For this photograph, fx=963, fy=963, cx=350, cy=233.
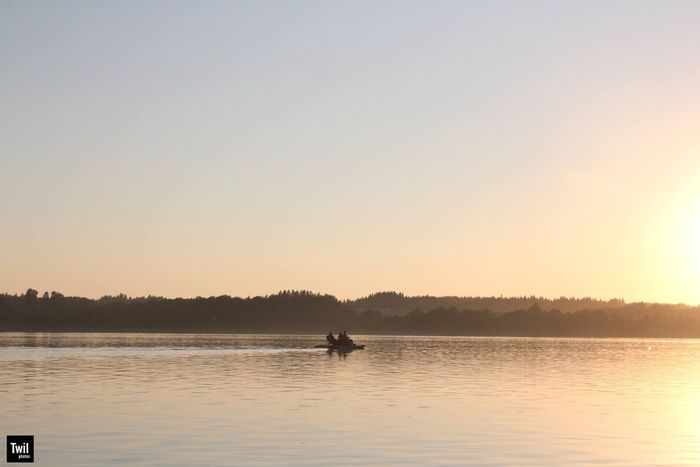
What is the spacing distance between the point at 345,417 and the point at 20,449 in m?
18.9

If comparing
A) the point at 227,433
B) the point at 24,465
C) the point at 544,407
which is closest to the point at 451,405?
the point at 544,407

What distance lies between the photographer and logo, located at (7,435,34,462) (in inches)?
1303

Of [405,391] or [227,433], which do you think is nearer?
[227,433]

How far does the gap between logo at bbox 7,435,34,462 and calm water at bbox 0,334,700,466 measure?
0.55 meters

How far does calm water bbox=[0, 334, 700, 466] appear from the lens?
36812 millimetres

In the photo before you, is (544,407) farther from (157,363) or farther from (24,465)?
(157,363)

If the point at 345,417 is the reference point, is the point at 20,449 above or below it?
above

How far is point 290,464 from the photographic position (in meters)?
34.1

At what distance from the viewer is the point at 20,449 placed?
112 ft

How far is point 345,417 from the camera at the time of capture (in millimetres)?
49156

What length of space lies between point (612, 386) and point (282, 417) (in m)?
36.2

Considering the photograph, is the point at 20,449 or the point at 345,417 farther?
the point at 345,417

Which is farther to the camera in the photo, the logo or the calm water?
the calm water

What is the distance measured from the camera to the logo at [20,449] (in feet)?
109
